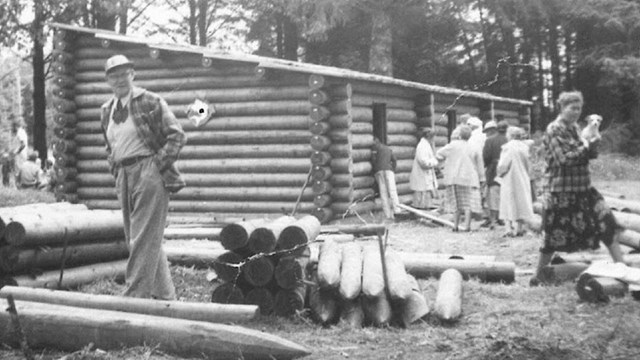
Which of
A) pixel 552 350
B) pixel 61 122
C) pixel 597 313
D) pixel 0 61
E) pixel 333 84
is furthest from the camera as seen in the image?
pixel 0 61

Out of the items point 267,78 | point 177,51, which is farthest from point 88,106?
point 267,78

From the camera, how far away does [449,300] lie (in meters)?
7.20

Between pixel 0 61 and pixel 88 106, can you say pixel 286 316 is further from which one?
pixel 0 61

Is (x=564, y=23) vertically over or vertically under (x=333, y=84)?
over

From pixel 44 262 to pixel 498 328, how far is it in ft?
15.3

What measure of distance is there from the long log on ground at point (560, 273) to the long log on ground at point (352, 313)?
267cm

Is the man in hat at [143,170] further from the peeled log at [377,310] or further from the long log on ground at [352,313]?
the peeled log at [377,310]

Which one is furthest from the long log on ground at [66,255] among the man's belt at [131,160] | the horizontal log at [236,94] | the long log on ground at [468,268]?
the horizontal log at [236,94]

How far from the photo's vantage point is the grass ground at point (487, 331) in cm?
571

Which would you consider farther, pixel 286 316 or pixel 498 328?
pixel 286 316

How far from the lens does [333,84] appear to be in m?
16.0

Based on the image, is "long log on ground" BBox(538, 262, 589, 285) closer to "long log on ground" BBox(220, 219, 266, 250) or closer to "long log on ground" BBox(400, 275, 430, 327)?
"long log on ground" BBox(400, 275, 430, 327)

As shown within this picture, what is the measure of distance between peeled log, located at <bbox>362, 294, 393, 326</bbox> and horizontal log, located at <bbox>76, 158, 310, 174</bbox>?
9026 mm

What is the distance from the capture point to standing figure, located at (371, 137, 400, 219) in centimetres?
1662
